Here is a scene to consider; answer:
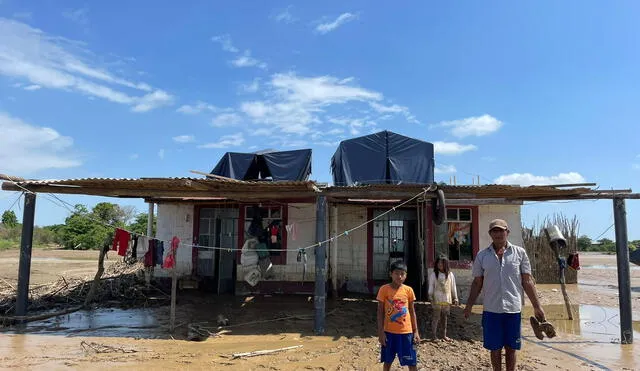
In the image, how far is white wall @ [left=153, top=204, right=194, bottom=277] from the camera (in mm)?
13125

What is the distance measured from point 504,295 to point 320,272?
4.41 meters

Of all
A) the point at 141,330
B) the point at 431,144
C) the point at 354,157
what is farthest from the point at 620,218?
the point at 141,330

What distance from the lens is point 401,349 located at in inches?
187

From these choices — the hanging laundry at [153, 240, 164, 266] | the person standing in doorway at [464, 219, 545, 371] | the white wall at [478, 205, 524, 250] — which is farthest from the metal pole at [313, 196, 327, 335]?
the white wall at [478, 205, 524, 250]

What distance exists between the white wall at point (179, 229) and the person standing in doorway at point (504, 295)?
33.3ft

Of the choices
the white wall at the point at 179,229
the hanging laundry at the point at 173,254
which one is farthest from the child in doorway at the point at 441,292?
the white wall at the point at 179,229

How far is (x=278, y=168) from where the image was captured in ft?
50.6

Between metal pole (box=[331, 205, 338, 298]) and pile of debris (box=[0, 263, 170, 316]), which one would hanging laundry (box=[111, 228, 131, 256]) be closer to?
pile of debris (box=[0, 263, 170, 316])

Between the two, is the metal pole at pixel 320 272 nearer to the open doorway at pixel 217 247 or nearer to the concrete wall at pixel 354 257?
the concrete wall at pixel 354 257

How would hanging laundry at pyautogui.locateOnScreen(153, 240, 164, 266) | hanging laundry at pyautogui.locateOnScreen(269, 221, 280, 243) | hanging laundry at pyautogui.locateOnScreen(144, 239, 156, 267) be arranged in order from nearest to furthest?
hanging laundry at pyautogui.locateOnScreen(269, 221, 280, 243)
hanging laundry at pyautogui.locateOnScreen(144, 239, 156, 267)
hanging laundry at pyautogui.locateOnScreen(153, 240, 164, 266)

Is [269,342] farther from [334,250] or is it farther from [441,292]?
[334,250]

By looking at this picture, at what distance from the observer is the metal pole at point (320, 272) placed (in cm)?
826

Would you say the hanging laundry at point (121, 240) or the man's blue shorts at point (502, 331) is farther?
the hanging laundry at point (121, 240)

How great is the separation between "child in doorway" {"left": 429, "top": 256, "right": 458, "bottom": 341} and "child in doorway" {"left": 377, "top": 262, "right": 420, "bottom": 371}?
293cm
